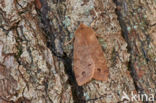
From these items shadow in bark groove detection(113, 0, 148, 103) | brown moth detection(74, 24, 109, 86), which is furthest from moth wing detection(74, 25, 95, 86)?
shadow in bark groove detection(113, 0, 148, 103)

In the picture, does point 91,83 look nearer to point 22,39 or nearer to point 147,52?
point 147,52

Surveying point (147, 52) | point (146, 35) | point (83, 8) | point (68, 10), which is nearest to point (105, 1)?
point (83, 8)

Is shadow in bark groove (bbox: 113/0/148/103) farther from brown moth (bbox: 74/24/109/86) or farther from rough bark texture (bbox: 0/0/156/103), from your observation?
brown moth (bbox: 74/24/109/86)

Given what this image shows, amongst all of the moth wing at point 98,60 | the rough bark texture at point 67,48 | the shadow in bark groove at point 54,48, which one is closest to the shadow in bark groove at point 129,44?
the rough bark texture at point 67,48

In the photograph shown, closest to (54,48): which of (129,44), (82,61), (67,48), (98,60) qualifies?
(67,48)

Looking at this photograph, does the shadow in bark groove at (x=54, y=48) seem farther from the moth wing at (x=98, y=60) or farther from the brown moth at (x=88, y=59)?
the moth wing at (x=98, y=60)

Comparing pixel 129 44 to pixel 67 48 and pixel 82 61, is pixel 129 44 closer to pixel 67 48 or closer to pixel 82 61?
pixel 82 61
